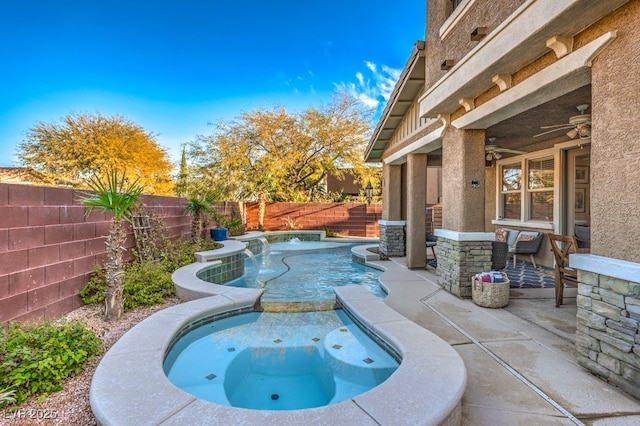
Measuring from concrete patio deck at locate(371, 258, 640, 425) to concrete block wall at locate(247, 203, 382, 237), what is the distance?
1099 cm

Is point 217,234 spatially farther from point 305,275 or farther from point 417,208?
point 417,208

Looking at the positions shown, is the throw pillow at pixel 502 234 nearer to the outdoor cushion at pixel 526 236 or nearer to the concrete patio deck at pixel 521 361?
the outdoor cushion at pixel 526 236

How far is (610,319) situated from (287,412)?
2871 millimetres

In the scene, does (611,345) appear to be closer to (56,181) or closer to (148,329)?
(148,329)

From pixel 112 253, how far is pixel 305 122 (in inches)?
584

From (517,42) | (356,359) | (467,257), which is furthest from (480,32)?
(356,359)

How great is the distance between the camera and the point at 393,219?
9.75 m

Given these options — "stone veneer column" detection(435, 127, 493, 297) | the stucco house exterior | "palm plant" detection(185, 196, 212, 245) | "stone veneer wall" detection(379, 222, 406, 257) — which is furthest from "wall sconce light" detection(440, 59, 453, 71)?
"palm plant" detection(185, 196, 212, 245)

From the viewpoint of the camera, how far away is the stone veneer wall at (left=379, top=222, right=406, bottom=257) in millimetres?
9750

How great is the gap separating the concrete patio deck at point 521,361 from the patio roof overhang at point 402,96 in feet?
15.2

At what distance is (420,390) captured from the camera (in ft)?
7.80

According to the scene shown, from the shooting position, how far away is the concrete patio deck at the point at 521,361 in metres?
2.43

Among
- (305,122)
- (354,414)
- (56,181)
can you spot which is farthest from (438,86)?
(56,181)

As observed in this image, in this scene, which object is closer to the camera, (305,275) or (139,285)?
(139,285)
